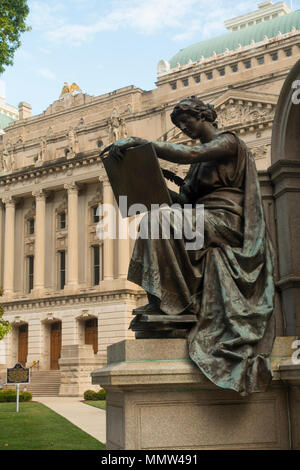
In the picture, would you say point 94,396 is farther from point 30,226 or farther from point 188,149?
point 30,226

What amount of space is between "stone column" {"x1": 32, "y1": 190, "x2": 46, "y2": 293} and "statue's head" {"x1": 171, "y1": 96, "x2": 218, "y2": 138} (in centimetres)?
4804

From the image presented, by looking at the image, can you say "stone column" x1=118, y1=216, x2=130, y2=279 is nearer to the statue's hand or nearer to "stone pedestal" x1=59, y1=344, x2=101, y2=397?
"stone pedestal" x1=59, y1=344, x2=101, y2=397

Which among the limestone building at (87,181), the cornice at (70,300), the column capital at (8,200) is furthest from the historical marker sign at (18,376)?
Answer: the column capital at (8,200)

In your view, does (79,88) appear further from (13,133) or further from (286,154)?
(286,154)

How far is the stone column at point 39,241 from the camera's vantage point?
2077 inches

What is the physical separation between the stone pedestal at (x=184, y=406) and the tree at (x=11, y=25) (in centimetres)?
1543

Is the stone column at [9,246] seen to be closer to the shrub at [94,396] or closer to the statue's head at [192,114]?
the shrub at [94,396]

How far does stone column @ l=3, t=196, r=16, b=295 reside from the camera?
5425 cm

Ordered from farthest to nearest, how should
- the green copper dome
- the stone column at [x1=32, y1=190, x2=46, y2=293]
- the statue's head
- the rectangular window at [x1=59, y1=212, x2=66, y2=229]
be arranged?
the rectangular window at [x1=59, y1=212, x2=66, y2=229] → the stone column at [x1=32, y1=190, x2=46, y2=293] → the green copper dome → the statue's head

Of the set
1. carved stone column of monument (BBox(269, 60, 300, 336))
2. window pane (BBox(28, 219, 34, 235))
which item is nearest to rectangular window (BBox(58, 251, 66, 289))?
window pane (BBox(28, 219, 34, 235))

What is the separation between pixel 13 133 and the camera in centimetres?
6219

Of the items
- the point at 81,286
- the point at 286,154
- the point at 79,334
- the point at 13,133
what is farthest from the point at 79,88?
the point at 286,154
